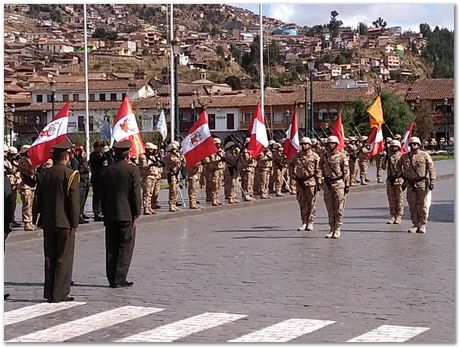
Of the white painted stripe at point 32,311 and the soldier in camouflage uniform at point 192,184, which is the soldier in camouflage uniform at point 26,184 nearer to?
the soldier in camouflage uniform at point 192,184

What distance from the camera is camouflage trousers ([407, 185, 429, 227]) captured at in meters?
17.3

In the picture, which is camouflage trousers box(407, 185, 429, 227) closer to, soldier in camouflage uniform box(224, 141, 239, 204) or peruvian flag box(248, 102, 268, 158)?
peruvian flag box(248, 102, 268, 158)

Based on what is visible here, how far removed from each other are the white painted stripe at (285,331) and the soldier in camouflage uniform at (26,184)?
33.8ft

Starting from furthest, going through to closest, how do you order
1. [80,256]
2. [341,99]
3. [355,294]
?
[341,99] → [80,256] → [355,294]

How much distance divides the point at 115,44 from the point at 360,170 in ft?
534

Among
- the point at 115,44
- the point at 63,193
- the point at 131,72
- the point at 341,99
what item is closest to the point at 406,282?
the point at 63,193

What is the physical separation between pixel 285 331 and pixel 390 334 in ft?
3.04

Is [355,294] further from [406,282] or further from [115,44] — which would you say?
[115,44]

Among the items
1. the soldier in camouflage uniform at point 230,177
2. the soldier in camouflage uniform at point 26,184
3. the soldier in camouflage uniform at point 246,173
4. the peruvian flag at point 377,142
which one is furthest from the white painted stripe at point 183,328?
the peruvian flag at point 377,142

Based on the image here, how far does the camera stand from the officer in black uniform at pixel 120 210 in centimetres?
1164

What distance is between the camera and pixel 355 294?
1072 cm

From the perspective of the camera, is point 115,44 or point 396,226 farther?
point 115,44

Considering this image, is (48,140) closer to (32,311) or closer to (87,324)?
(32,311)

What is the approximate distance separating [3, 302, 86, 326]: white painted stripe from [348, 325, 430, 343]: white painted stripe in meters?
3.33
